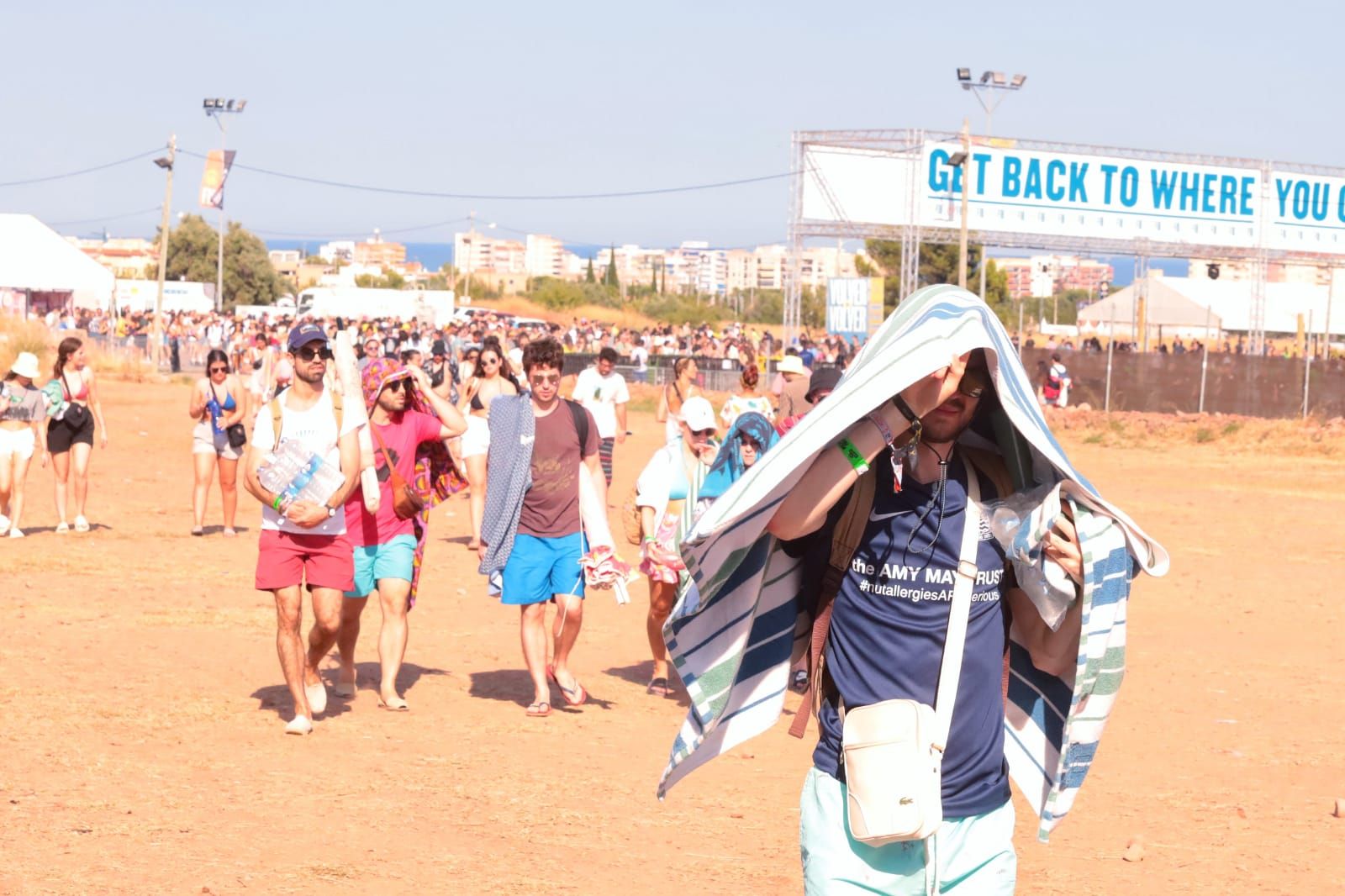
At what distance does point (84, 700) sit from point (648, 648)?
4.06 meters

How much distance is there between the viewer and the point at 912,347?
136 inches

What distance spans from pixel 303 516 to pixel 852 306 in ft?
123

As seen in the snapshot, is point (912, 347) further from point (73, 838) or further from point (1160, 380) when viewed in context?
point (1160, 380)

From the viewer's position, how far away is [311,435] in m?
8.33

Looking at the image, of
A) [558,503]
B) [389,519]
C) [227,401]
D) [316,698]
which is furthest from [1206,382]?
[316,698]

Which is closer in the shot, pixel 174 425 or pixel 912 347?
pixel 912 347

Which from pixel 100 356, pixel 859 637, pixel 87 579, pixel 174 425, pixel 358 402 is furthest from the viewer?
pixel 100 356

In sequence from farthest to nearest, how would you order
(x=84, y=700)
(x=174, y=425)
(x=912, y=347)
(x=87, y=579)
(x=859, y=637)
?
1. (x=174, y=425)
2. (x=87, y=579)
3. (x=84, y=700)
4. (x=859, y=637)
5. (x=912, y=347)

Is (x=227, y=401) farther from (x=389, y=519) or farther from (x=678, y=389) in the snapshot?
(x=389, y=519)

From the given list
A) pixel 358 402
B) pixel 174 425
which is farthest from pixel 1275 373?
pixel 358 402

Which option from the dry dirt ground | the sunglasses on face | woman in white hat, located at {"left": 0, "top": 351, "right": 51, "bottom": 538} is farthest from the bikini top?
the sunglasses on face

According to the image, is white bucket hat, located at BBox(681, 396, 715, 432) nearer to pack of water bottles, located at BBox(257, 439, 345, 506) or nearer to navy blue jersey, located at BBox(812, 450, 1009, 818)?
pack of water bottles, located at BBox(257, 439, 345, 506)

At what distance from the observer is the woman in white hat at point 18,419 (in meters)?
14.7

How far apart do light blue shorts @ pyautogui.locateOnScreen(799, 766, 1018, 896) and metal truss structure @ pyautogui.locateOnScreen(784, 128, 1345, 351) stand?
36.6 metres
